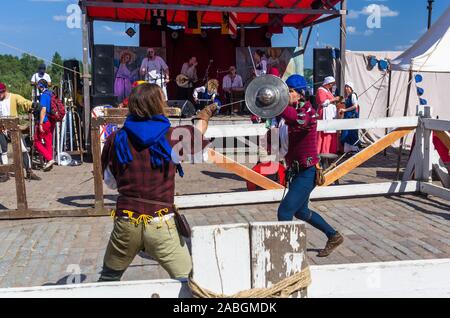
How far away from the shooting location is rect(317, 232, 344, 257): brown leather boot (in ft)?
Result: 16.4

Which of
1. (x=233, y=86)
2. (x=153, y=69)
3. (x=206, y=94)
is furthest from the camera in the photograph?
(x=233, y=86)

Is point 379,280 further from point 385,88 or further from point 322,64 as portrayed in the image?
point 385,88

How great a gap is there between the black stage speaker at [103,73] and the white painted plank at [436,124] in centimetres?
848

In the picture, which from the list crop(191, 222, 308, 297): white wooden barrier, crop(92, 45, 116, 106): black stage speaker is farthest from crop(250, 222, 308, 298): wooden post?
crop(92, 45, 116, 106): black stage speaker

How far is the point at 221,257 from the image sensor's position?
2.01m

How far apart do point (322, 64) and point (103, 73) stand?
6.13 metres

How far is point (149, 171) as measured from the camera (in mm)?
3047

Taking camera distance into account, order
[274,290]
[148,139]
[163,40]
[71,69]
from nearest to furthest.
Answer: [274,290]
[148,139]
[71,69]
[163,40]

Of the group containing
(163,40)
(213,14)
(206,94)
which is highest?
(213,14)

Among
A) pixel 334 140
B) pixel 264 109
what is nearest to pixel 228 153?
pixel 334 140

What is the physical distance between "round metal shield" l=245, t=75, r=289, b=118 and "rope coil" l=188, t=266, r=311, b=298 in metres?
2.73

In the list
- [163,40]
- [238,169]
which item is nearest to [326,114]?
[238,169]

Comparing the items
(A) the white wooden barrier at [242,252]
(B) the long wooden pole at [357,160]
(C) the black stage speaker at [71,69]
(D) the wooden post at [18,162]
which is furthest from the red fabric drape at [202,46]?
(A) the white wooden barrier at [242,252]
